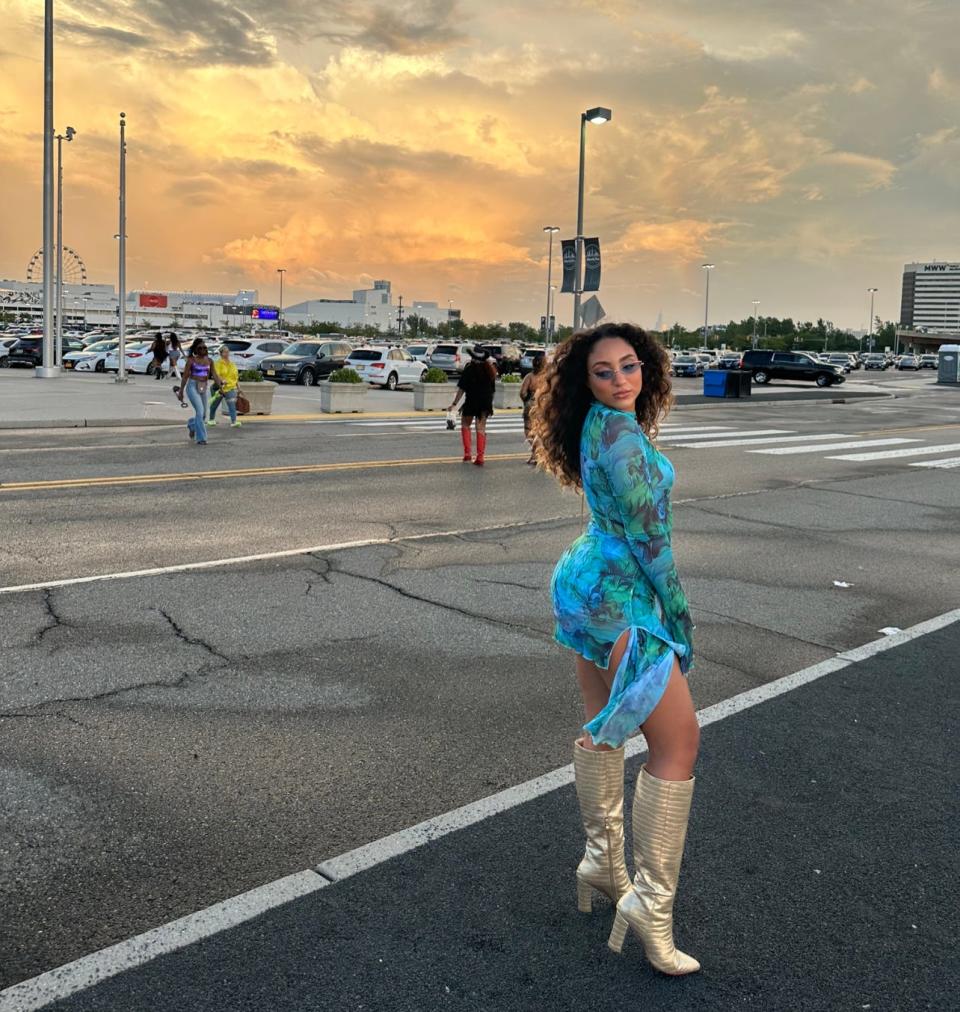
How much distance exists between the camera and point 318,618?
6621mm

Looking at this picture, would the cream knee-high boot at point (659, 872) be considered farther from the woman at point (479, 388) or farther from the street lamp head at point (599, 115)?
the street lamp head at point (599, 115)

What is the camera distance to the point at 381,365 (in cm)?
3838

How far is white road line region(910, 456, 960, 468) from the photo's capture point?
17.0 meters

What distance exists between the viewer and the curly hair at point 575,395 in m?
3.19

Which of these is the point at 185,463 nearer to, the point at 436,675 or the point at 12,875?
the point at 436,675

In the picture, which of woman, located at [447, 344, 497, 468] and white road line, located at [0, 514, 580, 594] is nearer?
white road line, located at [0, 514, 580, 594]

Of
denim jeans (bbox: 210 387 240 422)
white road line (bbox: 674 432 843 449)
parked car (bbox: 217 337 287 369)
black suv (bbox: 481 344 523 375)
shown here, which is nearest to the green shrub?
denim jeans (bbox: 210 387 240 422)

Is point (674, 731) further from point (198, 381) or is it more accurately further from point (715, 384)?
point (715, 384)

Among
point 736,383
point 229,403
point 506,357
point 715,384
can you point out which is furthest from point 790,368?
point 229,403

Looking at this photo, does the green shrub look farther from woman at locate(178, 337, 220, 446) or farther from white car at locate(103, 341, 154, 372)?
white car at locate(103, 341, 154, 372)

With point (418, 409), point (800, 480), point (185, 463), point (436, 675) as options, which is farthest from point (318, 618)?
point (418, 409)

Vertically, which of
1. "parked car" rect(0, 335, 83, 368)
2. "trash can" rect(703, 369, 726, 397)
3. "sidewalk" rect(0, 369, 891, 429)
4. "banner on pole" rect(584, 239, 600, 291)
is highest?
"banner on pole" rect(584, 239, 600, 291)

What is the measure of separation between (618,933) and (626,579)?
107cm

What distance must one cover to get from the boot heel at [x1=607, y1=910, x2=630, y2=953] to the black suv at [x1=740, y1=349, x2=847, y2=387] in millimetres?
51342
